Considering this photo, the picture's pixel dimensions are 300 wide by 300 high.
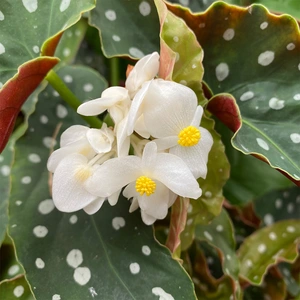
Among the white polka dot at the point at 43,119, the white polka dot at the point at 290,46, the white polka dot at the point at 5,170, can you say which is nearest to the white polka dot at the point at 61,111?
the white polka dot at the point at 43,119

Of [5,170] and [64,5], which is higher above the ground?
[64,5]

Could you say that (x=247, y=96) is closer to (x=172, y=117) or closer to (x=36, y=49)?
(x=172, y=117)

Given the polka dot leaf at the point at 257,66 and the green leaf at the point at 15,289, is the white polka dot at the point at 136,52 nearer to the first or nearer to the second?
the polka dot leaf at the point at 257,66

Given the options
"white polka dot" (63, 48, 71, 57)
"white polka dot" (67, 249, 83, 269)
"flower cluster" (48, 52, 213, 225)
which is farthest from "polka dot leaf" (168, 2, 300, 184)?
"white polka dot" (63, 48, 71, 57)

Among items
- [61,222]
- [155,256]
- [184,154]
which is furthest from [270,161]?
[61,222]

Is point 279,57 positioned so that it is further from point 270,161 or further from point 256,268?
point 256,268

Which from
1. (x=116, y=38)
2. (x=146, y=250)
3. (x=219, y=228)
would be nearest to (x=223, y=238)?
(x=219, y=228)

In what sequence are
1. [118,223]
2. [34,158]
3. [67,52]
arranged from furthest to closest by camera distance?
[67,52] → [34,158] → [118,223]

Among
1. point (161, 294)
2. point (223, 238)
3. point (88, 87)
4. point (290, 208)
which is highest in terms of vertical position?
point (88, 87)
